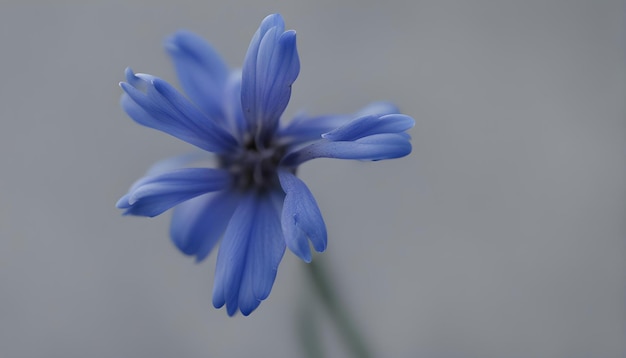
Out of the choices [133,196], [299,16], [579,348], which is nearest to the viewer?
[133,196]

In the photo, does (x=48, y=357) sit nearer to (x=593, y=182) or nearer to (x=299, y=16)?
(x=299, y=16)

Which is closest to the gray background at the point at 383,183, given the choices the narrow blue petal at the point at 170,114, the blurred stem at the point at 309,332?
the blurred stem at the point at 309,332

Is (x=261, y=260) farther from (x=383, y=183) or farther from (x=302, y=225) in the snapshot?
(x=383, y=183)

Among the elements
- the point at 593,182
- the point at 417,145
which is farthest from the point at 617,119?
the point at 417,145

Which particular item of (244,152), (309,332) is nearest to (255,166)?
(244,152)

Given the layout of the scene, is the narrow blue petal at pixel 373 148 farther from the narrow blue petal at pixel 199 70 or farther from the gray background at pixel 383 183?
the gray background at pixel 383 183
